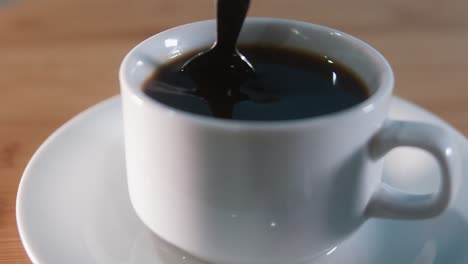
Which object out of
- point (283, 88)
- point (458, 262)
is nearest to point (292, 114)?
point (283, 88)

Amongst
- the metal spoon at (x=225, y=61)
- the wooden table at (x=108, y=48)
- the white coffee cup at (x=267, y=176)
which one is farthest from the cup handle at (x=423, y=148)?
the wooden table at (x=108, y=48)

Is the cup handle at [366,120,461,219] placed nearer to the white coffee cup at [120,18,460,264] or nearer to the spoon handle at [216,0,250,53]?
the white coffee cup at [120,18,460,264]

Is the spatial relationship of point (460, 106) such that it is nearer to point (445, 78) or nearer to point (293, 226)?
point (445, 78)

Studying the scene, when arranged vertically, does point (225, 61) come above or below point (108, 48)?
above

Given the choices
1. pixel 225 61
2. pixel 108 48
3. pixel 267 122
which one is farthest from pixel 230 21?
pixel 108 48

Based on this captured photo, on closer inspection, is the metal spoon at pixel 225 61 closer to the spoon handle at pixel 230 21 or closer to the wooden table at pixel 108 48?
the spoon handle at pixel 230 21

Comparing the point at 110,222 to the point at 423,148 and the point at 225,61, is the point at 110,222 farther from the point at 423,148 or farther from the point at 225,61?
the point at 423,148
